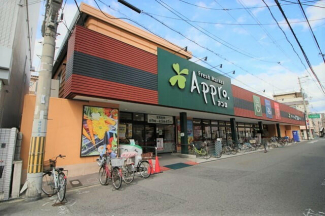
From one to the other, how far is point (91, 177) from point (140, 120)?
631 cm

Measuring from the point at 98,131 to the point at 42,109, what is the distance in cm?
340

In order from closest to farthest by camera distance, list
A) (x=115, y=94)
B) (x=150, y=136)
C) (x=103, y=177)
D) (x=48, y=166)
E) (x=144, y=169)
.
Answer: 1. (x=48, y=166)
2. (x=103, y=177)
3. (x=144, y=169)
4. (x=115, y=94)
5. (x=150, y=136)

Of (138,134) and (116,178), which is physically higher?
(138,134)

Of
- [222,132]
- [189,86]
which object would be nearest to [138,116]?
[189,86]

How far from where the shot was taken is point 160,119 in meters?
14.7

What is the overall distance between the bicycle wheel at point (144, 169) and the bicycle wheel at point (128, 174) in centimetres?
55

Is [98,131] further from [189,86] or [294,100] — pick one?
[294,100]

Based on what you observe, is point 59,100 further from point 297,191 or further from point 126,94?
point 297,191

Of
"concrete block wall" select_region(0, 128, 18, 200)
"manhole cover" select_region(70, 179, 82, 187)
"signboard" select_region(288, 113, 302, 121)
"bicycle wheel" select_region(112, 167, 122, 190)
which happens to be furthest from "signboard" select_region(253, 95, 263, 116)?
"concrete block wall" select_region(0, 128, 18, 200)

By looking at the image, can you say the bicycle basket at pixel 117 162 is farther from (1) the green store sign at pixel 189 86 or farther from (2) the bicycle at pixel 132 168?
(1) the green store sign at pixel 189 86

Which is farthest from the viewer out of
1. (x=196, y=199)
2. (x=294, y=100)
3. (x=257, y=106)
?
(x=294, y=100)

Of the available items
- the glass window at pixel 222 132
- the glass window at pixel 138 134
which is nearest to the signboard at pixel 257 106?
the glass window at pixel 222 132

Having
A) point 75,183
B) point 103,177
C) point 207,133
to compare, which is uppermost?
point 207,133

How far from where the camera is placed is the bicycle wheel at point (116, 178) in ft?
19.6
